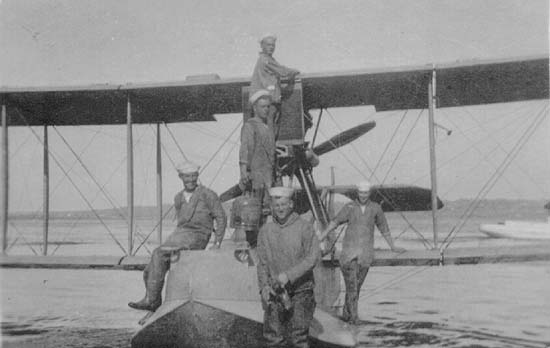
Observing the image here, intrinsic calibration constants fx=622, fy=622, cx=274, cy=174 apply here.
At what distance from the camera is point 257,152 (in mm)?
7027

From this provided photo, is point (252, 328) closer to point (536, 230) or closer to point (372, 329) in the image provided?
point (372, 329)

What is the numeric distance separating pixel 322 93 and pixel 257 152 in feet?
11.7

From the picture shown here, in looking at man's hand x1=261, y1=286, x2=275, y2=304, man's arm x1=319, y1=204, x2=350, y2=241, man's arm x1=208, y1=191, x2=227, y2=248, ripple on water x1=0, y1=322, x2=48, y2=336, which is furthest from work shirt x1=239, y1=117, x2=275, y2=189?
ripple on water x1=0, y1=322, x2=48, y2=336

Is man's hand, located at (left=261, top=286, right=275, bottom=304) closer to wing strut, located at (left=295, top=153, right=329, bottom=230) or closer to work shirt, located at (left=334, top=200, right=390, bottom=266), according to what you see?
work shirt, located at (left=334, top=200, right=390, bottom=266)

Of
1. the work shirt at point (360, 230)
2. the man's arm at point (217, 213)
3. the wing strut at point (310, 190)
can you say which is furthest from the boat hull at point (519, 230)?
the man's arm at point (217, 213)

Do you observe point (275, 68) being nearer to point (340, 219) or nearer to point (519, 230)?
point (340, 219)

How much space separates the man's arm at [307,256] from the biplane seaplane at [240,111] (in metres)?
0.83

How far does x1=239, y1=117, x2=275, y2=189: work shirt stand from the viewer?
696 cm

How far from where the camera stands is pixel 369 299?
12.8 m

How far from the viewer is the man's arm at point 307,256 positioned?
493 cm

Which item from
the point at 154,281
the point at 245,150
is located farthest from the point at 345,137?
the point at 154,281

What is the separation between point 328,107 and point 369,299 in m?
4.25

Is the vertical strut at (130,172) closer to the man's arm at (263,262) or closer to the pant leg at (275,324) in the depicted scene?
the man's arm at (263,262)

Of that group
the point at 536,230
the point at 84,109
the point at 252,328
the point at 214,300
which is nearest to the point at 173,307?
the point at 214,300
